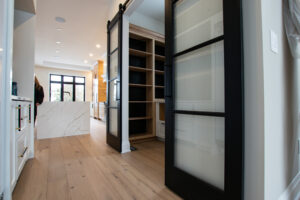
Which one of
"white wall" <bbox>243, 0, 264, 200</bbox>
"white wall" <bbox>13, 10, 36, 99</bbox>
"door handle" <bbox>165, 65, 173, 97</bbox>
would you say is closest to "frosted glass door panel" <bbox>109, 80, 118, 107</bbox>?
"white wall" <bbox>13, 10, 36, 99</bbox>

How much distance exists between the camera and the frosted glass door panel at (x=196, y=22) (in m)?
1.01

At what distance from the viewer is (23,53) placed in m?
2.08

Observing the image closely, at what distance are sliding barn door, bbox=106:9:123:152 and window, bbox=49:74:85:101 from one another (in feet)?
25.2

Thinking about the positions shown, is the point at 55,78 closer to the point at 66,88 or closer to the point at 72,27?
the point at 66,88

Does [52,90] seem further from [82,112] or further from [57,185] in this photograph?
[57,185]

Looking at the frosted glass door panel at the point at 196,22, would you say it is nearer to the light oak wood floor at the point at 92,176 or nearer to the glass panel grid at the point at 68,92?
the light oak wood floor at the point at 92,176

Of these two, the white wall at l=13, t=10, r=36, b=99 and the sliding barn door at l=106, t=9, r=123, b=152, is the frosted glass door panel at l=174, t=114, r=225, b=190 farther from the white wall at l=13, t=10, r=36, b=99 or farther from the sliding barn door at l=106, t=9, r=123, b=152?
the white wall at l=13, t=10, r=36, b=99

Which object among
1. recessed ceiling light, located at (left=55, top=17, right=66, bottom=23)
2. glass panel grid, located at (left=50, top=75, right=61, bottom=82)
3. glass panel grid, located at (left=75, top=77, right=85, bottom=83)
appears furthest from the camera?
glass panel grid, located at (left=75, top=77, right=85, bottom=83)

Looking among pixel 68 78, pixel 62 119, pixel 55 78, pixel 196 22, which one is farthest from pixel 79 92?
pixel 196 22

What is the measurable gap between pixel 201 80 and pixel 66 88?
9.84 metres

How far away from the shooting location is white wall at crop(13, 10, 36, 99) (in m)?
2.05

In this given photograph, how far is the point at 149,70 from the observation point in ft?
10.7

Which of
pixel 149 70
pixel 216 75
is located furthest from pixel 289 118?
pixel 149 70

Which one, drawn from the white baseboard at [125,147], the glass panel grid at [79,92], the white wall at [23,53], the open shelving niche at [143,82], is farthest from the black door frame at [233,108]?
the glass panel grid at [79,92]
